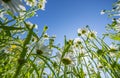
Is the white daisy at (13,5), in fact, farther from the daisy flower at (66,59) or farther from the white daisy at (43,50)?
the daisy flower at (66,59)

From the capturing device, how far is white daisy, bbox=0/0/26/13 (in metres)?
0.98

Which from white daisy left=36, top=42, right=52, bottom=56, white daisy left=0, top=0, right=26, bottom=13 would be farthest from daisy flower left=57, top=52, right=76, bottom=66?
white daisy left=0, top=0, right=26, bottom=13

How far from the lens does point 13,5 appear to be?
42.2 inches

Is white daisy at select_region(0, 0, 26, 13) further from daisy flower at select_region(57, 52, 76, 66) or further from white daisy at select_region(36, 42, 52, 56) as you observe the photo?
daisy flower at select_region(57, 52, 76, 66)

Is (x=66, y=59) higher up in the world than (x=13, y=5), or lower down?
higher up

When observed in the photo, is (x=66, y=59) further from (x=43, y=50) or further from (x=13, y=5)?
(x=13, y=5)

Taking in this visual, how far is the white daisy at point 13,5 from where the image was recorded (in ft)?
3.21

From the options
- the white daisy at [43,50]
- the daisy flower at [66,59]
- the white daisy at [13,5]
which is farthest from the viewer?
the daisy flower at [66,59]

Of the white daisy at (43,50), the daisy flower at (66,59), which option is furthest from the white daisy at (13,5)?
the daisy flower at (66,59)

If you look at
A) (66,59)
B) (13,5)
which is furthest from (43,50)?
(13,5)

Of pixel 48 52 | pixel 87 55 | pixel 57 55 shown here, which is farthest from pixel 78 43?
pixel 48 52

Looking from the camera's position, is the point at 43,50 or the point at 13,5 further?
the point at 43,50

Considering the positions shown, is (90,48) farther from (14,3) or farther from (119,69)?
(14,3)

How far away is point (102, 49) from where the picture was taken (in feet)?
7.18
